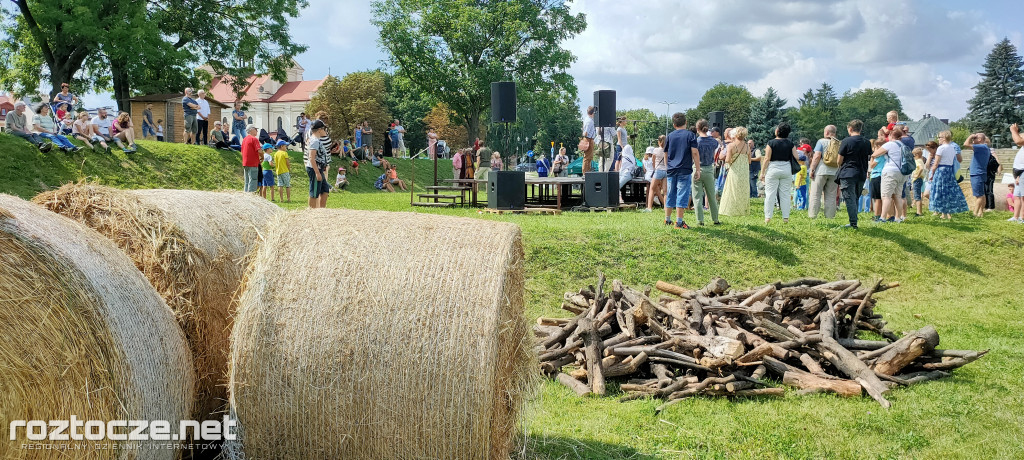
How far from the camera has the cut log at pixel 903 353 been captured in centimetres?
665

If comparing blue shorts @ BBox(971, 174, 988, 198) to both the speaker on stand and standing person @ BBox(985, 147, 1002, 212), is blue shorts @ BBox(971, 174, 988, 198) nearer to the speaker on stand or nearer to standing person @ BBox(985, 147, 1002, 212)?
standing person @ BBox(985, 147, 1002, 212)

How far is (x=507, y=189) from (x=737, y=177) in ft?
16.9

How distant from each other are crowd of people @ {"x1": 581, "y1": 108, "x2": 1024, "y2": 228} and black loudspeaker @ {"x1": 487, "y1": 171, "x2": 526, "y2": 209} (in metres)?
2.86

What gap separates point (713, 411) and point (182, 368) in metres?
3.98

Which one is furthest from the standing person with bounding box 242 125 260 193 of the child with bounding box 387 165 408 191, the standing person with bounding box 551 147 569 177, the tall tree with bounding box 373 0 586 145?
the tall tree with bounding box 373 0 586 145

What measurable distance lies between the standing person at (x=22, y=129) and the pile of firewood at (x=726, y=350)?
638 inches

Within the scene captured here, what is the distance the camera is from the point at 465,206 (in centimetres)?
1895

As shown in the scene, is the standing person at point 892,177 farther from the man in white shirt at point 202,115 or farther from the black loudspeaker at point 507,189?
the man in white shirt at point 202,115

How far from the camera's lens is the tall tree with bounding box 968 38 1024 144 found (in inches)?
2567

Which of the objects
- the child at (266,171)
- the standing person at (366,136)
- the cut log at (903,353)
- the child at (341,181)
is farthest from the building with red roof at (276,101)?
the cut log at (903,353)

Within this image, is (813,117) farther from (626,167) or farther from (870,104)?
(626,167)

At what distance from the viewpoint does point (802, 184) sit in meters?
19.8

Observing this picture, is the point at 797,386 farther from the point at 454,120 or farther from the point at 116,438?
the point at 454,120

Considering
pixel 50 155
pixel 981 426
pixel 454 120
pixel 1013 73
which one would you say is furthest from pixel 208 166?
pixel 1013 73
